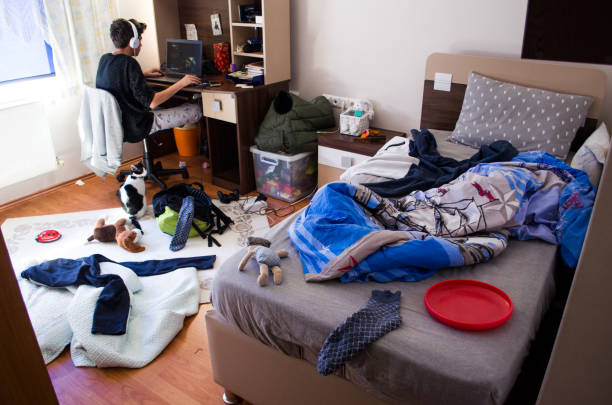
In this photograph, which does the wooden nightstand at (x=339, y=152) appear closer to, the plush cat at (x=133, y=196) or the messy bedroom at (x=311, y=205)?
the messy bedroom at (x=311, y=205)

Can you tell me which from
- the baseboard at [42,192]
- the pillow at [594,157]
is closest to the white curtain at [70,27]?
the baseboard at [42,192]

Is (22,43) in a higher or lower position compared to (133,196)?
higher

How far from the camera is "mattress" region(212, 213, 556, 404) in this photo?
49.4 inches

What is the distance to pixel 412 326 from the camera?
1.39 metres

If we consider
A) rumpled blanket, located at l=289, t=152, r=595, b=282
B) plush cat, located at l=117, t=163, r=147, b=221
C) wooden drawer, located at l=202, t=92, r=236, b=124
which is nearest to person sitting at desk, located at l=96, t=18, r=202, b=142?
wooden drawer, located at l=202, t=92, r=236, b=124

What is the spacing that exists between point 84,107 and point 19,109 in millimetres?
457

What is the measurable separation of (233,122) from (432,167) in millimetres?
1578

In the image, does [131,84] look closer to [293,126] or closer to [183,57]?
[183,57]

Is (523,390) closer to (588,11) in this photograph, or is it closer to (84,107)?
(588,11)

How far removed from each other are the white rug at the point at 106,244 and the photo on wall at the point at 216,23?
1495 millimetres

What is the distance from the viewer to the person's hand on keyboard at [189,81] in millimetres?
3402

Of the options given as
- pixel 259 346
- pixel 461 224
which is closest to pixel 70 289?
pixel 259 346

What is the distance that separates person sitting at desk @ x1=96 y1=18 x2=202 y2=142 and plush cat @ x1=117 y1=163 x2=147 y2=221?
35 cm

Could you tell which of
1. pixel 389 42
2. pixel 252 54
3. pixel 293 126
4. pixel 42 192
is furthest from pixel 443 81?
pixel 42 192
